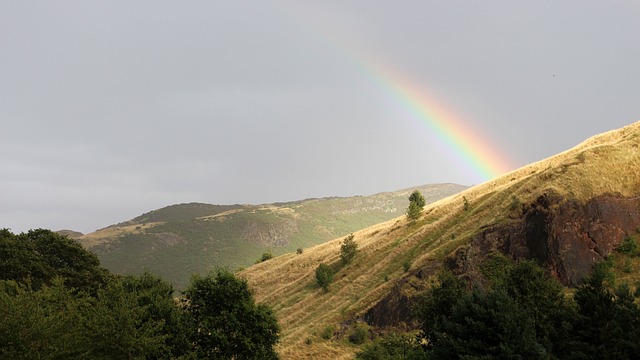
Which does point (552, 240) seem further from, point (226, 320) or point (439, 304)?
point (226, 320)

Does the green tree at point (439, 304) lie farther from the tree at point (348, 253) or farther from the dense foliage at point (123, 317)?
the tree at point (348, 253)

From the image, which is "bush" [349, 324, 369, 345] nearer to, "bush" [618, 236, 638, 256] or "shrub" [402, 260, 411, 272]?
"shrub" [402, 260, 411, 272]

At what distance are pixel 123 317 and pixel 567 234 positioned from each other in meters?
46.0

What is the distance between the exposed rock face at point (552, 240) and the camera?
51534 mm

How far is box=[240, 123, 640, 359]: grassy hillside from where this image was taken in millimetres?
56844

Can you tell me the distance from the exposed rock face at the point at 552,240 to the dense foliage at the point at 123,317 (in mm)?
23360

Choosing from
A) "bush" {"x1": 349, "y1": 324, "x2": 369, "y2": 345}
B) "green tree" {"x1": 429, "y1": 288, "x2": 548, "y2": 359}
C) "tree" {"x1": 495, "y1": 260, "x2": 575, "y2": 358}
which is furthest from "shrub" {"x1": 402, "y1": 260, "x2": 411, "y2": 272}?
"green tree" {"x1": 429, "y1": 288, "x2": 548, "y2": 359}

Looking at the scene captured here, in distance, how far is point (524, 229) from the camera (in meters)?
57.3

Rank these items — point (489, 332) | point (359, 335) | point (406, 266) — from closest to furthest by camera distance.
Result: 1. point (489, 332)
2. point (359, 335)
3. point (406, 266)

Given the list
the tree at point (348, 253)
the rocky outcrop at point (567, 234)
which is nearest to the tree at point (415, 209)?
the tree at point (348, 253)

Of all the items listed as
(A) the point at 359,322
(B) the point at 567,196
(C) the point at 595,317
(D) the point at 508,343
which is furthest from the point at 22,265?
(B) the point at 567,196

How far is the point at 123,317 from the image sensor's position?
95.8 ft

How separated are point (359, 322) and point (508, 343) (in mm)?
38059

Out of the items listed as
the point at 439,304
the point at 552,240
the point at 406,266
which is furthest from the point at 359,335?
the point at 439,304
